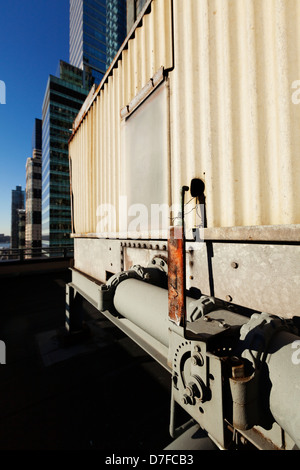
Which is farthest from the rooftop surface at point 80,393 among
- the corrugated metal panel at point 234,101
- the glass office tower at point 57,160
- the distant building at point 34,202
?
the distant building at point 34,202

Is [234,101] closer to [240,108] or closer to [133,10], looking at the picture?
[240,108]

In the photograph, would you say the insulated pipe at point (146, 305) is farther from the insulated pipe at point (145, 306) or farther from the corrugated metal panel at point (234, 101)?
the corrugated metal panel at point (234, 101)

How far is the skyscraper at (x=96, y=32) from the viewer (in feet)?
373

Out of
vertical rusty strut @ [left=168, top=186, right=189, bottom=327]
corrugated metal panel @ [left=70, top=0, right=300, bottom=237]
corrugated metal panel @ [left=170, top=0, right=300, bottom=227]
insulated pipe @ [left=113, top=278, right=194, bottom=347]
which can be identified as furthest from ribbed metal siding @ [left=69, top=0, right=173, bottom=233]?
vertical rusty strut @ [left=168, top=186, right=189, bottom=327]

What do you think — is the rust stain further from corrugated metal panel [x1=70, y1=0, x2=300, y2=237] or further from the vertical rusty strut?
corrugated metal panel [x1=70, y1=0, x2=300, y2=237]

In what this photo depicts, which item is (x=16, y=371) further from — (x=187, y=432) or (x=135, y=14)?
(x=135, y=14)

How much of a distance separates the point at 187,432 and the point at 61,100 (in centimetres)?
10635

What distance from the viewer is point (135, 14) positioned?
479 cm

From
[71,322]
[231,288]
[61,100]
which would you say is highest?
[61,100]

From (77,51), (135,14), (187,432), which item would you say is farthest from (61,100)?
(187,432)

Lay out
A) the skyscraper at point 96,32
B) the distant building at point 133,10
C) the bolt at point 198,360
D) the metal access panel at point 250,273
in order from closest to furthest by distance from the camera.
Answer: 1. the bolt at point 198,360
2. the metal access panel at point 250,273
3. the distant building at point 133,10
4. the skyscraper at point 96,32

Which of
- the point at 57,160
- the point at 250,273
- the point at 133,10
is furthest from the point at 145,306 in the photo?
the point at 57,160

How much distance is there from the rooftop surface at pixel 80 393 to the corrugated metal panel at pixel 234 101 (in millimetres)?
3645

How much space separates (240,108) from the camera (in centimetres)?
217
